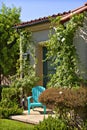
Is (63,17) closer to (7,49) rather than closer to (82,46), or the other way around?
(82,46)

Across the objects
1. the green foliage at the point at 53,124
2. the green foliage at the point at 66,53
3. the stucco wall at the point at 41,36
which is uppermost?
the stucco wall at the point at 41,36

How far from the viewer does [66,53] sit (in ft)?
33.4

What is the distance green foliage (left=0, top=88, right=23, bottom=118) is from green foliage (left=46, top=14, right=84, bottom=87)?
6.07 ft

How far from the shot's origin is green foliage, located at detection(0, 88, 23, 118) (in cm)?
1123

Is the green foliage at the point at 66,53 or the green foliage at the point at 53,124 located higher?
the green foliage at the point at 66,53

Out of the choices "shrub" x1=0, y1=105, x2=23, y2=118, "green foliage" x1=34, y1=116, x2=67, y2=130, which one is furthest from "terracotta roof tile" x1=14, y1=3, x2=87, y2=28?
"green foliage" x1=34, y1=116, x2=67, y2=130

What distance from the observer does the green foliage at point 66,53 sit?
999 cm

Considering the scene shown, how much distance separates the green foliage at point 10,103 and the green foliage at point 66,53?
1.85 m

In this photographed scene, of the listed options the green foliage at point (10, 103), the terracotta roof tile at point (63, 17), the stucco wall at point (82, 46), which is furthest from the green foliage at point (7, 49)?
the stucco wall at point (82, 46)

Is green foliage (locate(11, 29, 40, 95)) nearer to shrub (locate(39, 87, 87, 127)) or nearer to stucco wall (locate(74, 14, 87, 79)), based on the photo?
stucco wall (locate(74, 14, 87, 79))

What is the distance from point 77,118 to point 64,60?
2358mm

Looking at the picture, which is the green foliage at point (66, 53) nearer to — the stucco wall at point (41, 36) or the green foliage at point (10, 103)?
the green foliage at point (10, 103)

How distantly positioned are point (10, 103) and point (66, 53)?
3226 mm

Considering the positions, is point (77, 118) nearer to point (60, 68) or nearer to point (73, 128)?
point (73, 128)
